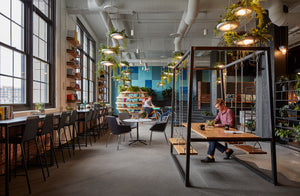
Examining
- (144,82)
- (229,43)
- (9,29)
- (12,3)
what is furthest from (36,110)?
(144,82)

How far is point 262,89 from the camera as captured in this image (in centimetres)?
699

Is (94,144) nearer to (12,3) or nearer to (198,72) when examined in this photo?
(12,3)

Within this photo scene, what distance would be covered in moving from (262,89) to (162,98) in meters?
11.9

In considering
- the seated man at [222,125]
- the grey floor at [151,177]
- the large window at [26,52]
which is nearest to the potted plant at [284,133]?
the grey floor at [151,177]

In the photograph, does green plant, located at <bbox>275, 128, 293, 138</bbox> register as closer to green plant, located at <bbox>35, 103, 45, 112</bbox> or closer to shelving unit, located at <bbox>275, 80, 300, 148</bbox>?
shelving unit, located at <bbox>275, 80, 300, 148</bbox>

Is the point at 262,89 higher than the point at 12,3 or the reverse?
the reverse

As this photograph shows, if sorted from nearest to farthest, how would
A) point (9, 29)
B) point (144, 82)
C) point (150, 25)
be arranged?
1. point (9, 29)
2. point (150, 25)
3. point (144, 82)

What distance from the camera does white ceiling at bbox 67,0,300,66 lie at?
20.2 ft

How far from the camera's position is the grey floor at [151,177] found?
3002 mm

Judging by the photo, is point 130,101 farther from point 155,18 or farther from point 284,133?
point 284,133

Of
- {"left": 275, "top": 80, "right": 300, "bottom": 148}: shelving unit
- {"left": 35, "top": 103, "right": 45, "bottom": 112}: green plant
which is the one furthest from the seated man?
{"left": 35, "top": 103, "right": 45, "bottom": 112}: green plant

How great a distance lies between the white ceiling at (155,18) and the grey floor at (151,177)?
4240 mm

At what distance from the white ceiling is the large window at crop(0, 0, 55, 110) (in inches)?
60.4

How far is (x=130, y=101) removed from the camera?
11344mm
